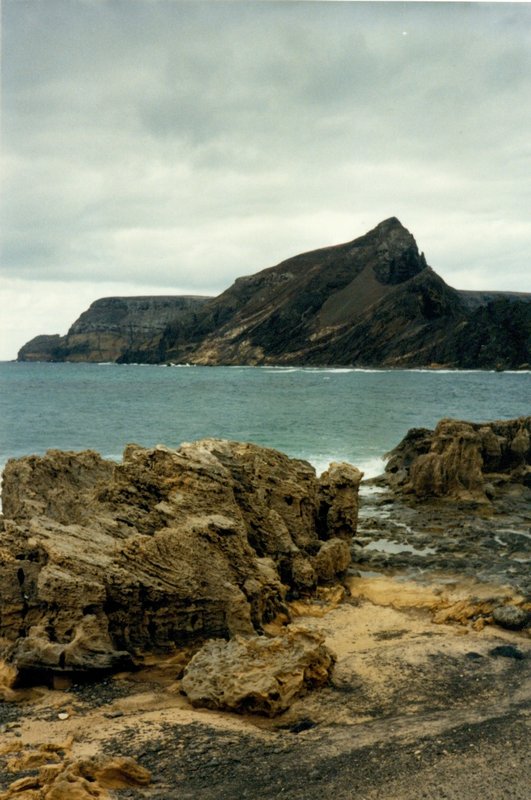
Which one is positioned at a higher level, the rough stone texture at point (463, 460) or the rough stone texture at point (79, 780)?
the rough stone texture at point (463, 460)

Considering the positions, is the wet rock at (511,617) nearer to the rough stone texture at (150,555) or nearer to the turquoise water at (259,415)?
the rough stone texture at (150,555)

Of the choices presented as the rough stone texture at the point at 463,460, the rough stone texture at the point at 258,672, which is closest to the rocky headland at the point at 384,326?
the rough stone texture at the point at 463,460

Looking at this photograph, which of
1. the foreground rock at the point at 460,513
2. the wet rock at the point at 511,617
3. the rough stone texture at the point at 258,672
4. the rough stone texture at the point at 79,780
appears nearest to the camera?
the rough stone texture at the point at 79,780

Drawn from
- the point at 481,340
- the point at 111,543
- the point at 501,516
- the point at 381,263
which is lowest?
the point at 501,516

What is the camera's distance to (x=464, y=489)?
75.8ft

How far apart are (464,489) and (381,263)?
17596 cm

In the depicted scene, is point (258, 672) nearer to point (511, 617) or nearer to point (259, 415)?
point (511, 617)

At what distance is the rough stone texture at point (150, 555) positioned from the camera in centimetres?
1067

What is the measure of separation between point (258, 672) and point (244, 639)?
83 centimetres

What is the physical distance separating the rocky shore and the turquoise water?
583 inches

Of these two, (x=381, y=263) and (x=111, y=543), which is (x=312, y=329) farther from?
(x=111, y=543)

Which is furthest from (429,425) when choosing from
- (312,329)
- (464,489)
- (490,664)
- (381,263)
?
(381,263)

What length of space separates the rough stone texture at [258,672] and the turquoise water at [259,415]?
20.9 metres

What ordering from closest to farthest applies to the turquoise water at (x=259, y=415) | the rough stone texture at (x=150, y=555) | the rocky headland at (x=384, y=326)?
the rough stone texture at (x=150, y=555) → the turquoise water at (x=259, y=415) → the rocky headland at (x=384, y=326)
